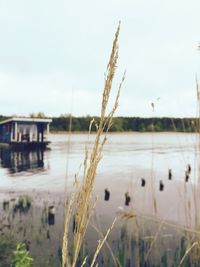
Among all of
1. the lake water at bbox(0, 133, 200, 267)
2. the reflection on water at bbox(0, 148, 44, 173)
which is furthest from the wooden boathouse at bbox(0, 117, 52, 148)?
the lake water at bbox(0, 133, 200, 267)

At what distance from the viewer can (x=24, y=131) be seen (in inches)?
1623

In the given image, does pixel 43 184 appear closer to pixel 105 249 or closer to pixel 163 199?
pixel 163 199

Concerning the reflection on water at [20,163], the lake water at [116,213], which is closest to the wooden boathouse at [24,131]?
the reflection on water at [20,163]

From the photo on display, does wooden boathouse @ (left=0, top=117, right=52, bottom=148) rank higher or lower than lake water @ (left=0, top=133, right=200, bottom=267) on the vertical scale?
higher

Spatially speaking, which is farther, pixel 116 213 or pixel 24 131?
pixel 24 131

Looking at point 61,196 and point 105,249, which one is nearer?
point 105,249

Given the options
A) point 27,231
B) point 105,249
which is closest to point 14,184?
point 27,231

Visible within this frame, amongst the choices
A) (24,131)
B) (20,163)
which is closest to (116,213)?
(20,163)

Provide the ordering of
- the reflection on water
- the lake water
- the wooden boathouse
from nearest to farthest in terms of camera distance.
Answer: the lake water → the reflection on water → the wooden boathouse

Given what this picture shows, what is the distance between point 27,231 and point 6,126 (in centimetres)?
3420

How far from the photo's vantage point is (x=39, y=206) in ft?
42.0

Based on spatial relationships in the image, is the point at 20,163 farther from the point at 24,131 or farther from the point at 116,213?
the point at 116,213

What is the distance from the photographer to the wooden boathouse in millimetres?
40469

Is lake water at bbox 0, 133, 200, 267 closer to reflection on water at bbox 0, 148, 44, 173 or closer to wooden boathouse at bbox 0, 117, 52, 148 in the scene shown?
reflection on water at bbox 0, 148, 44, 173
